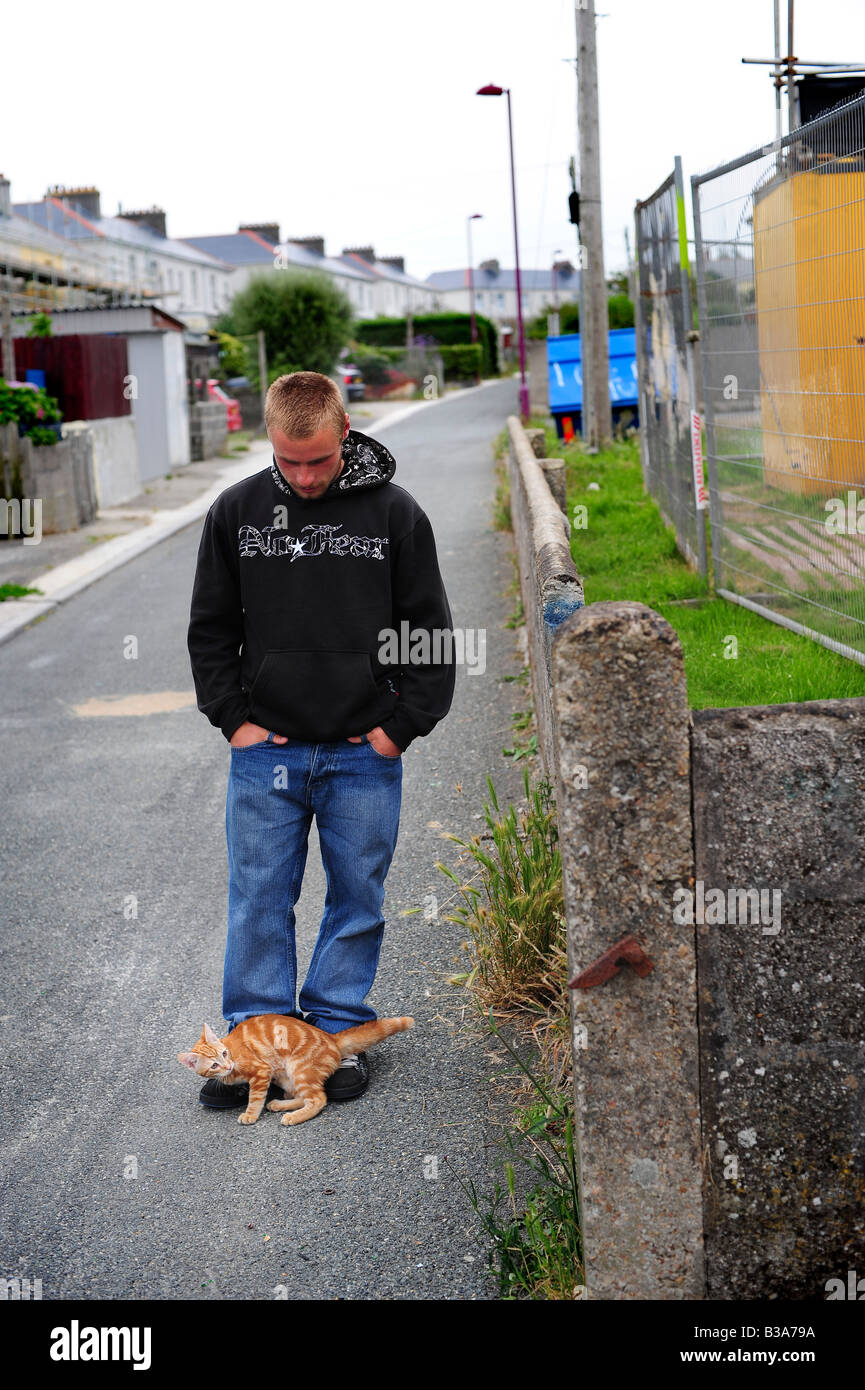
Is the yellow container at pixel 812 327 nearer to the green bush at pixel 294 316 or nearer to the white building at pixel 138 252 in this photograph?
the green bush at pixel 294 316

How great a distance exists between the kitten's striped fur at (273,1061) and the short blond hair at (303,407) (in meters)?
1.69

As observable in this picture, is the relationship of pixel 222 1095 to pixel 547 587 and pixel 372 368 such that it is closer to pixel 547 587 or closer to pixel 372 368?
pixel 547 587

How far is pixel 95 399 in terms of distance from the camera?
1934 cm

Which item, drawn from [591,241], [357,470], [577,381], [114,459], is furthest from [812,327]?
[577,381]

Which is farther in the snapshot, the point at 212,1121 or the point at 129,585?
the point at 129,585

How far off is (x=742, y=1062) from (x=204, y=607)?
1949 mm

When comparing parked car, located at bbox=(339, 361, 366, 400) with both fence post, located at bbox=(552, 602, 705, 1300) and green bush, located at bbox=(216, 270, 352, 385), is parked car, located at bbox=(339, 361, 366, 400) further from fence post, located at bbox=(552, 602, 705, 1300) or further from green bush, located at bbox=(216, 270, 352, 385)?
fence post, located at bbox=(552, 602, 705, 1300)

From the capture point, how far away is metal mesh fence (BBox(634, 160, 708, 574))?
8500 millimetres

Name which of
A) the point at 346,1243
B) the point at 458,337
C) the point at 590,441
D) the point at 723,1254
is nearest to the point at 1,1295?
the point at 346,1243

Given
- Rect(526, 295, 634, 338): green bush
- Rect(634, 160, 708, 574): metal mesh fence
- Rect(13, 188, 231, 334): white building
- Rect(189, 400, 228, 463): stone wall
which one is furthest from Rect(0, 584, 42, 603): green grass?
Rect(13, 188, 231, 334): white building

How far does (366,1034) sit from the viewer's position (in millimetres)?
3941

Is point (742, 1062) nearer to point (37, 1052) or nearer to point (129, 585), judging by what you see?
point (37, 1052)

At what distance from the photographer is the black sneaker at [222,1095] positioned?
12.5ft

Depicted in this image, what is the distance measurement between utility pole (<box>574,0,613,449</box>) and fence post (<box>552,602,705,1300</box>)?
16.8m
